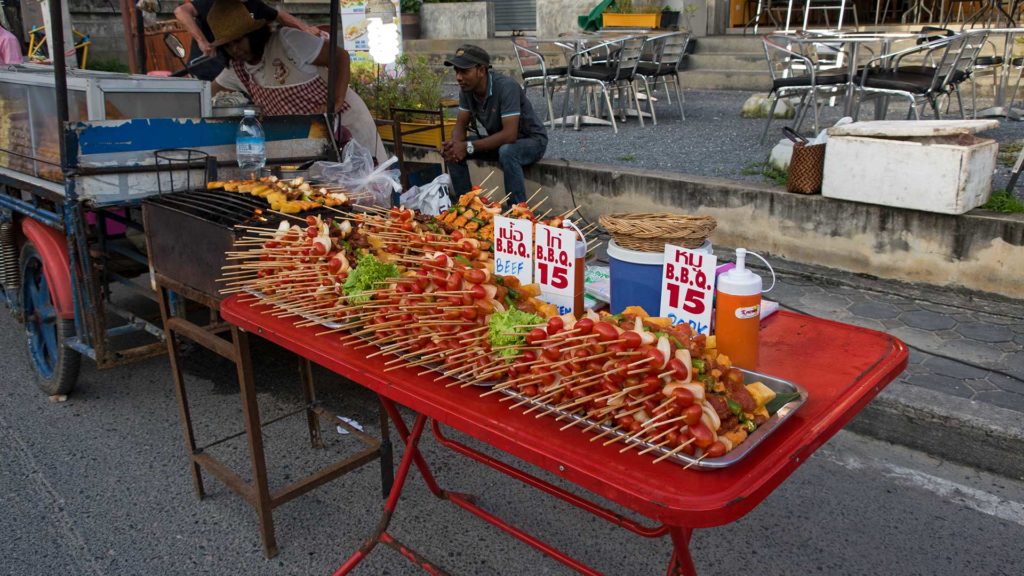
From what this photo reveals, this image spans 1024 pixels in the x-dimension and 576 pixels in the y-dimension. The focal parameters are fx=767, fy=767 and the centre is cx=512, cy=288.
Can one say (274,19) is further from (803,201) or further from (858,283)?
(858,283)

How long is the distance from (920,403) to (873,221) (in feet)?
6.42

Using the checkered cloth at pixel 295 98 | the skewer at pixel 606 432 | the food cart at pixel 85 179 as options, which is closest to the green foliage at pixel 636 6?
the checkered cloth at pixel 295 98

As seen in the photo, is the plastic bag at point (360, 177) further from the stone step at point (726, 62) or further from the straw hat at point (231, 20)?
the stone step at point (726, 62)

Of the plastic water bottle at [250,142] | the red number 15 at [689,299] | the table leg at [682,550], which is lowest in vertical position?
the table leg at [682,550]

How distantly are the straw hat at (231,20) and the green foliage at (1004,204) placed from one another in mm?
4882

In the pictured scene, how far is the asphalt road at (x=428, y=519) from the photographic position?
9.65 feet

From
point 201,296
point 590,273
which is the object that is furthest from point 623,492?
point 201,296

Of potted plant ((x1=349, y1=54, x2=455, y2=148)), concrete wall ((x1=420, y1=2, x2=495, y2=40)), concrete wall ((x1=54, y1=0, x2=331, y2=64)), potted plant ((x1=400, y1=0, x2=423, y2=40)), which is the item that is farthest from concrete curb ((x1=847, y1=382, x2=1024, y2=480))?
concrete wall ((x1=54, y1=0, x2=331, y2=64))

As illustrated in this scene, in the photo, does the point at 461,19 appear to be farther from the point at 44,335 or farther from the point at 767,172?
the point at 44,335

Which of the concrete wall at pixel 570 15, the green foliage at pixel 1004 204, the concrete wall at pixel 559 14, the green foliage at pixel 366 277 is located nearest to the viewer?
the green foliage at pixel 366 277

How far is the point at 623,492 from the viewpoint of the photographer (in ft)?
5.04

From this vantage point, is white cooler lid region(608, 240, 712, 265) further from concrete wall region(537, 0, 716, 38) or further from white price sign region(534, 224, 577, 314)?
concrete wall region(537, 0, 716, 38)

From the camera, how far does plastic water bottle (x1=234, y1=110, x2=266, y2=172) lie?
13.9 ft

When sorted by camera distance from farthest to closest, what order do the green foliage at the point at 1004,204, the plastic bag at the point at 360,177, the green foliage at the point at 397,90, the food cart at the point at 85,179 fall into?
1. the green foliage at the point at 397,90
2. the green foliage at the point at 1004,204
3. the plastic bag at the point at 360,177
4. the food cart at the point at 85,179
